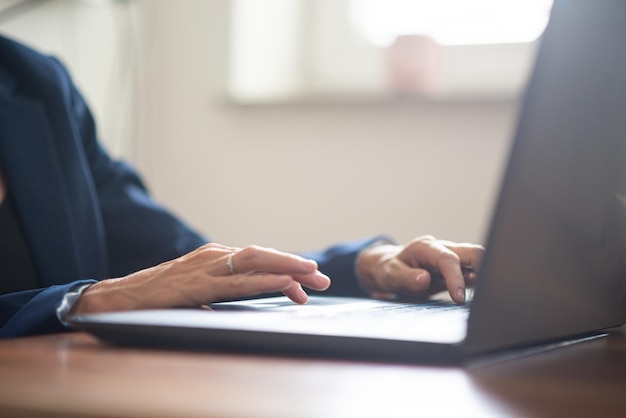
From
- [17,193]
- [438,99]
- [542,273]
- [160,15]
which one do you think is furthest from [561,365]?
[160,15]

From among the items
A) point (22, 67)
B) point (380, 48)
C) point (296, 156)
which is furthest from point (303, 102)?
point (22, 67)

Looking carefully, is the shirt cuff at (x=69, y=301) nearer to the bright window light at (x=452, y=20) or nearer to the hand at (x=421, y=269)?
the hand at (x=421, y=269)

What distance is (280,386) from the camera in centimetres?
35

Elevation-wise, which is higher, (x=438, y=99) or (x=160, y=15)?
(x=160, y=15)

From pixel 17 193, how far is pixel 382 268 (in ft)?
1.64

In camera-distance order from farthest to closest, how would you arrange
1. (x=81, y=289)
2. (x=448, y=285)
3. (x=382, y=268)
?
(x=382, y=268), (x=448, y=285), (x=81, y=289)

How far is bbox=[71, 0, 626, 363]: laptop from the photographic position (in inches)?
15.5

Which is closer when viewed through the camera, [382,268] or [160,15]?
[382,268]

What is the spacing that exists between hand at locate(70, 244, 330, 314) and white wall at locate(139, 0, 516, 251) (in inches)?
50.1

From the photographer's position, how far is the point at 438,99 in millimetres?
1903

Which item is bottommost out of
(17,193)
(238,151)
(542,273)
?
(238,151)

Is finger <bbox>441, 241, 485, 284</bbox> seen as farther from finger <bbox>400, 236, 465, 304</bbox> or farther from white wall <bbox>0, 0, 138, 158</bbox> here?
white wall <bbox>0, 0, 138, 158</bbox>

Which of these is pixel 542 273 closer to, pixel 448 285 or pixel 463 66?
pixel 448 285

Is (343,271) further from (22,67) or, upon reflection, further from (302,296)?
(22,67)
